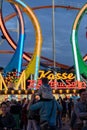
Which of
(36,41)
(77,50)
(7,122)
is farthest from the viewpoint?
(77,50)

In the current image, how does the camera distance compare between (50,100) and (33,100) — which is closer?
(50,100)

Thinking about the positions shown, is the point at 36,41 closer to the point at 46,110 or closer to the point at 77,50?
the point at 77,50

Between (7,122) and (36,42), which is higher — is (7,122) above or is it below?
below

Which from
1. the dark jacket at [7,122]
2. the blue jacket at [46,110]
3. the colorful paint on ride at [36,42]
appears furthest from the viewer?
the colorful paint on ride at [36,42]

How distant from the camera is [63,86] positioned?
32312mm

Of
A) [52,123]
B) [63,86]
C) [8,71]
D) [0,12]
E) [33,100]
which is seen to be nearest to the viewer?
[52,123]

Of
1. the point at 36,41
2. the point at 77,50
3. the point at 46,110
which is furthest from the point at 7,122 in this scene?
the point at 77,50

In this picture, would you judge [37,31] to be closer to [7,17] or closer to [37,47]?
[37,47]

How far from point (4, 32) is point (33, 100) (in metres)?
32.6

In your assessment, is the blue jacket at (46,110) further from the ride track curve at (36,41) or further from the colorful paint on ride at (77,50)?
the colorful paint on ride at (77,50)

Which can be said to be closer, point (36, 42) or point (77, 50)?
point (36, 42)

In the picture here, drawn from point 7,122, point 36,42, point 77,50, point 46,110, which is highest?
point 36,42

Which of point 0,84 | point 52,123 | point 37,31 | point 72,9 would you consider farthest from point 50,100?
point 72,9

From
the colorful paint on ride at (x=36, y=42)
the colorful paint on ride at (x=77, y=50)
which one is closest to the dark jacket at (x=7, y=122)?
the colorful paint on ride at (x=36, y=42)
